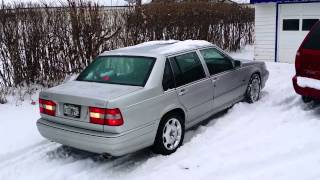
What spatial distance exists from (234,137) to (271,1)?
724 cm

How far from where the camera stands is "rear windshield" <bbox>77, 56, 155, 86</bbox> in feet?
16.9

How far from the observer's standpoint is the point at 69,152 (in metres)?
5.48

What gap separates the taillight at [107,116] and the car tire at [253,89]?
360cm

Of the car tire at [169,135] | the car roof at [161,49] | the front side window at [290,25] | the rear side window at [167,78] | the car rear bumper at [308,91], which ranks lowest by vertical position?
the car tire at [169,135]

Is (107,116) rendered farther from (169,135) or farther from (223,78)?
(223,78)

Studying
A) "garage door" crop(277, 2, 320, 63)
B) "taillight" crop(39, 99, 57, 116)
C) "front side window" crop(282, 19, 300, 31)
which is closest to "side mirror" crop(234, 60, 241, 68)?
"taillight" crop(39, 99, 57, 116)

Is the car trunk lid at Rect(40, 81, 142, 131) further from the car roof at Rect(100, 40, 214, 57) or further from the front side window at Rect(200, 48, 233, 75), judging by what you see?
the front side window at Rect(200, 48, 233, 75)

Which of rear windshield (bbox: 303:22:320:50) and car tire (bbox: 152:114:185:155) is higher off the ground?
rear windshield (bbox: 303:22:320:50)

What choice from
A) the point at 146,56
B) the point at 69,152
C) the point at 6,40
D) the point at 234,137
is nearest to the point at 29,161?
the point at 69,152

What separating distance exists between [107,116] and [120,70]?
1.12 meters

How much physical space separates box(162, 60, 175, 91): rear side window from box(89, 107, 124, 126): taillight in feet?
3.11

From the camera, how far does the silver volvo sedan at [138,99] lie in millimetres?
4555

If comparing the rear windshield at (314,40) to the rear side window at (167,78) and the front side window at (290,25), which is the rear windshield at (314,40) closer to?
the rear side window at (167,78)

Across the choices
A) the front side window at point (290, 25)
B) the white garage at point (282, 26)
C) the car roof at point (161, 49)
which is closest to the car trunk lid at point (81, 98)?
the car roof at point (161, 49)
